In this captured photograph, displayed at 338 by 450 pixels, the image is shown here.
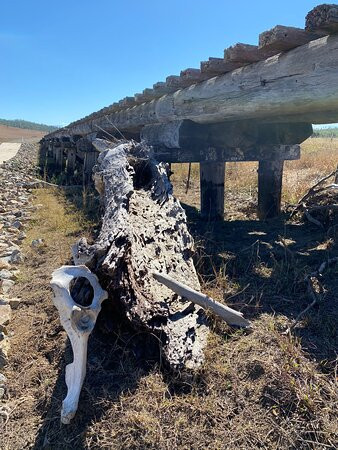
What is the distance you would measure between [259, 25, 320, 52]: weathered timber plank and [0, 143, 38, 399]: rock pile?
10.7 ft

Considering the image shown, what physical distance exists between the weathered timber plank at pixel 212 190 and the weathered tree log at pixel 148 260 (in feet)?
7.05

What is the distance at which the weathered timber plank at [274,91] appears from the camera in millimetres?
3268

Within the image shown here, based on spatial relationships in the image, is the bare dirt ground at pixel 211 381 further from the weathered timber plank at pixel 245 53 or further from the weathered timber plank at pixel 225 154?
the weathered timber plank at pixel 225 154

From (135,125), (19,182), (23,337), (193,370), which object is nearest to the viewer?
(193,370)

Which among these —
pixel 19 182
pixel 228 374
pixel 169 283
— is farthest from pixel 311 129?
pixel 19 182

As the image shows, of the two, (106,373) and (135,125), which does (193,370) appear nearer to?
(106,373)

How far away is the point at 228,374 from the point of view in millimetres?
2562

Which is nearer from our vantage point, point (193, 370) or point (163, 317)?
point (193, 370)

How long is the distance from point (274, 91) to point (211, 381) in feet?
8.90

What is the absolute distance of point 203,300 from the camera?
2934 mm

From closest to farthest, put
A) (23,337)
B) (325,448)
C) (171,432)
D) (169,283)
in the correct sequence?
(325,448)
(171,432)
(169,283)
(23,337)

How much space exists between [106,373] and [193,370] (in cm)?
60

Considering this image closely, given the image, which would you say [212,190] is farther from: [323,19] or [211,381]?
[211,381]

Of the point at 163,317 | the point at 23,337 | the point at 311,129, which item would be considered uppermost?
the point at 311,129
